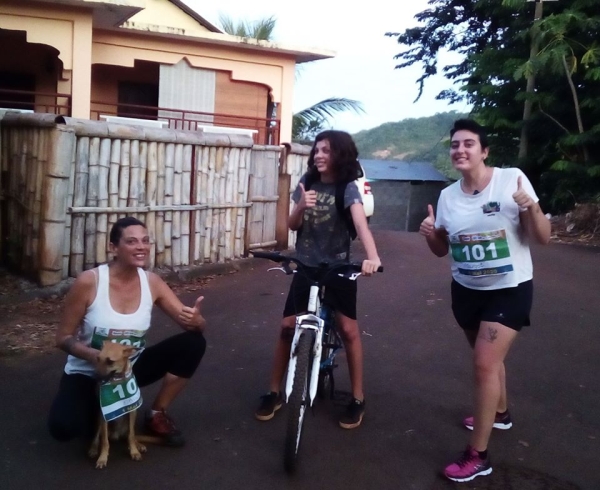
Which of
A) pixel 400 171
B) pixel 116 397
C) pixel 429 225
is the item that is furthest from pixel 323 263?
pixel 400 171

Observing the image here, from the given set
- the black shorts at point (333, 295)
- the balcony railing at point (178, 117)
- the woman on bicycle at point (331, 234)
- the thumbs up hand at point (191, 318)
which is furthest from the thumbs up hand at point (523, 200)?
the balcony railing at point (178, 117)

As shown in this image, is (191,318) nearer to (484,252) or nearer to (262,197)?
(484,252)

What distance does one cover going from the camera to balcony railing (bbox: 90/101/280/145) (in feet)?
50.2

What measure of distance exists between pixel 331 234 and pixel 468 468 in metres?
1.57

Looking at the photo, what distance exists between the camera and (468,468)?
390 cm

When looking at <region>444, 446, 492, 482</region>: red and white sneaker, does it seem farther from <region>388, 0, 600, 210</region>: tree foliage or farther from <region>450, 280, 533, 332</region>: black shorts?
<region>388, 0, 600, 210</region>: tree foliage

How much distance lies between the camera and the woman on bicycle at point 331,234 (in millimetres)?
4449

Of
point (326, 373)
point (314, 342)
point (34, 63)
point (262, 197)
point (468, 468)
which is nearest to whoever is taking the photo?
point (468, 468)

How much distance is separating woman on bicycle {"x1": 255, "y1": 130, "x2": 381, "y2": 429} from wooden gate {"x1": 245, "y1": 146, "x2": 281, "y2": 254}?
18.3 feet

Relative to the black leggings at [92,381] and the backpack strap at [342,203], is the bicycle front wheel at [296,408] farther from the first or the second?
the backpack strap at [342,203]

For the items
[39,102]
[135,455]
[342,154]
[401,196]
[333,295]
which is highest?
[39,102]

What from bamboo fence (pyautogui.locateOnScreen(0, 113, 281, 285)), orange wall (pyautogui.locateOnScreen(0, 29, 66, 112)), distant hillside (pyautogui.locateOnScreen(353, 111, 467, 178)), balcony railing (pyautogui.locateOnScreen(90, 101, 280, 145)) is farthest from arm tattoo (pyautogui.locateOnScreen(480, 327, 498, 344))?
distant hillside (pyautogui.locateOnScreen(353, 111, 467, 178))

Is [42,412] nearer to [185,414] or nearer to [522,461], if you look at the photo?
[185,414]

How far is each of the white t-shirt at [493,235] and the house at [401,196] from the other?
22395 mm
